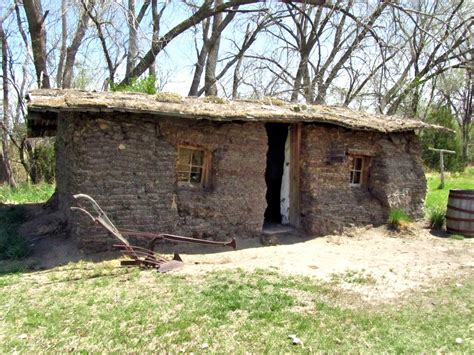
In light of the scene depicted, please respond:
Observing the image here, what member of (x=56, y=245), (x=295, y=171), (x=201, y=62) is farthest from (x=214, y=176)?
(x=201, y=62)

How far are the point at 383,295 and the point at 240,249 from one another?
3055 millimetres

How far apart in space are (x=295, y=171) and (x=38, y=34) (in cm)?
973

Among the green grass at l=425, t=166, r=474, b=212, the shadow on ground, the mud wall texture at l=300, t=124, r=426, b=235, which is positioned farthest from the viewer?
the green grass at l=425, t=166, r=474, b=212

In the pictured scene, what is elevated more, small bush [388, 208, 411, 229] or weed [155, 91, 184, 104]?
weed [155, 91, 184, 104]

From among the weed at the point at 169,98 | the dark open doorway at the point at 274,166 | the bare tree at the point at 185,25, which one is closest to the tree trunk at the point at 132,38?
the bare tree at the point at 185,25

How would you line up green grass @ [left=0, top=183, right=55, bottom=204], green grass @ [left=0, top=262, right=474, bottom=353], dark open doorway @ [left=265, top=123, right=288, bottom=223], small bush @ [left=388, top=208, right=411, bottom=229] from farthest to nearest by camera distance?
green grass @ [left=0, top=183, right=55, bottom=204] → dark open doorway @ [left=265, top=123, right=288, bottom=223] → small bush @ [left=388, top=208, right=411, bottom=229] → green grass @ [left=0, top=262, right=474, bottom=353]

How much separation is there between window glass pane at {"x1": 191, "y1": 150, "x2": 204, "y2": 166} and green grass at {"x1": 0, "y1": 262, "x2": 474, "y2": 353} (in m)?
2.75

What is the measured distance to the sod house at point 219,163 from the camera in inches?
283

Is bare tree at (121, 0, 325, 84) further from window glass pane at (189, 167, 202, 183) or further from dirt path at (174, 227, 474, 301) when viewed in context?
dirt path at (174, 227, 474, 301)

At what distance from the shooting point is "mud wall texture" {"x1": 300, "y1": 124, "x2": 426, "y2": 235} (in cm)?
909

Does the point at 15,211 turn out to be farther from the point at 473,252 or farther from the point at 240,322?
the point at 473,252

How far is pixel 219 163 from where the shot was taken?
26.9 feet

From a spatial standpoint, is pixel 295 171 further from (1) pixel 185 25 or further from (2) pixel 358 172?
(1) pixel 185 25

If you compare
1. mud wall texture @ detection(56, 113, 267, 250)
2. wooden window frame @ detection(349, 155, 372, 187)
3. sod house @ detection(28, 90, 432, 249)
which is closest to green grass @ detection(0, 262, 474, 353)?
mud wall texture @ detection(56, 113, 267, 250)
